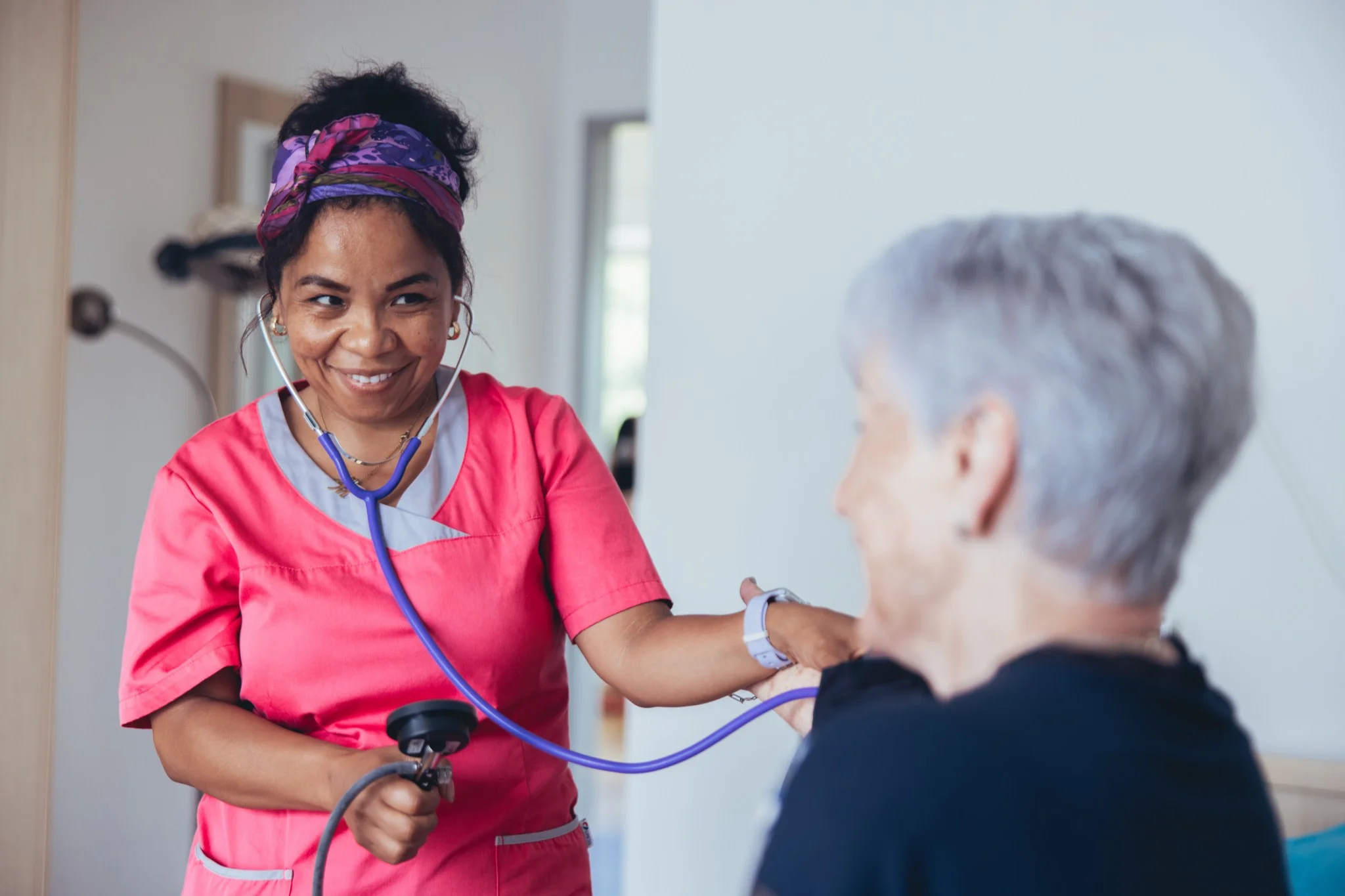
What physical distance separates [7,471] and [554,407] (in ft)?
2.70

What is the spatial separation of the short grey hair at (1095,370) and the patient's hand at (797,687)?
0.48m

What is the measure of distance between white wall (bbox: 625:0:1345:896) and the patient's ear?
1121mm

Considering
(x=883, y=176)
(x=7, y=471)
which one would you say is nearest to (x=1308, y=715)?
(x=883, y=176)

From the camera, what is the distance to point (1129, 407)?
582mm

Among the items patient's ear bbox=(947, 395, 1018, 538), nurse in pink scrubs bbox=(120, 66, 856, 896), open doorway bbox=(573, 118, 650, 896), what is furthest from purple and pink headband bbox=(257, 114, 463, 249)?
open doorway bbox=(573, 118, 650, 896)

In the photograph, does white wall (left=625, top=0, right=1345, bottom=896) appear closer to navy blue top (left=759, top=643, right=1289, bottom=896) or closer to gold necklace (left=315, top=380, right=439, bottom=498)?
gold necklace (left=315, top=380, right=439, bottom=498)

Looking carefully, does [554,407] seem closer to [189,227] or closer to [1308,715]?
[1308,715]

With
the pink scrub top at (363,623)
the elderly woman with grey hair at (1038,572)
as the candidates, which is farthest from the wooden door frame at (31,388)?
the elderly woman with grey hair at (1038,572)

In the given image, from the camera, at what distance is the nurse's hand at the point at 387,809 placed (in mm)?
897

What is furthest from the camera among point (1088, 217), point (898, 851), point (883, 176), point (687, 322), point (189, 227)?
point (189, 227)

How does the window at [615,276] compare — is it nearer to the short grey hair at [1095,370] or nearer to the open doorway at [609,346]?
the open doorway at [609,346]

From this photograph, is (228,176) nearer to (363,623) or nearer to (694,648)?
(363,623)

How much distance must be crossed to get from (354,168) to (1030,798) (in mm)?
856

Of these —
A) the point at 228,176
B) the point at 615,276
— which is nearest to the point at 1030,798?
the point at 228,176
